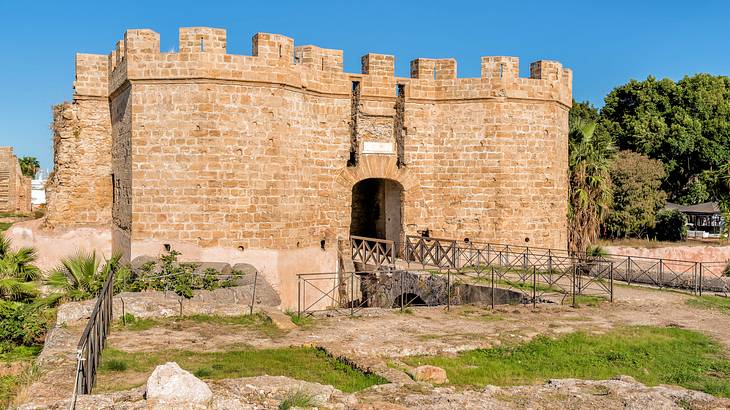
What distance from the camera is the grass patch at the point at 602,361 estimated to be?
375 inches

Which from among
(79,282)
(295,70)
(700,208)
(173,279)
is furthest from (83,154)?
(700,208)

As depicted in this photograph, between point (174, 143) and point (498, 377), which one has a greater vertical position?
point (174, 143)

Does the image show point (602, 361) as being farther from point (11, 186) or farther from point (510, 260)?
point (11, 186)

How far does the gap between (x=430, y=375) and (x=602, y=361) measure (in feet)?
10.1

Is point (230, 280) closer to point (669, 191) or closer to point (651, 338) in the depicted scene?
point (651, 338)

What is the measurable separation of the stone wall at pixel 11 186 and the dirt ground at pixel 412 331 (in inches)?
1010

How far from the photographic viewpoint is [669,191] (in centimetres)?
4112

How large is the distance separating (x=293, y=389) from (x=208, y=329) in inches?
183

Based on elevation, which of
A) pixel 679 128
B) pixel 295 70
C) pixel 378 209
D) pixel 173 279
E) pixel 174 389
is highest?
pixel 679 128

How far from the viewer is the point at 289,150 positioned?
18.8 m

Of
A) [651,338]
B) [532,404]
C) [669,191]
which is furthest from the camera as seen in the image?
[669,191]

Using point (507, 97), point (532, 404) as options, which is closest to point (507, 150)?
point (507, 97)

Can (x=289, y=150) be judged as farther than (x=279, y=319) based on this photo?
Yes

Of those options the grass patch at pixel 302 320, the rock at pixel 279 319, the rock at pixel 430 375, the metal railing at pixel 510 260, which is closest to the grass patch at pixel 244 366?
the rock at pixel 430 375
